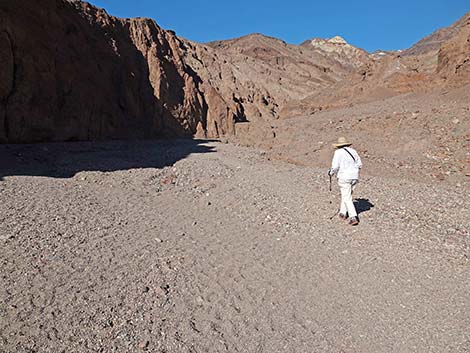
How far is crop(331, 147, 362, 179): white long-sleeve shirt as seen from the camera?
6398 millimetres

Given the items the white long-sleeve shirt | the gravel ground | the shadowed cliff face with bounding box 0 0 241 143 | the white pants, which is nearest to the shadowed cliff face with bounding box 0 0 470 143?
the shadowed cliff face with bounding box 0 0 241 143

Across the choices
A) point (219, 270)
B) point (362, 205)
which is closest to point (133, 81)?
point (362, 205)

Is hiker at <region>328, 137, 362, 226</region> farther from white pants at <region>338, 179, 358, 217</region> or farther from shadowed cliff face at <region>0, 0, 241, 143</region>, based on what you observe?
shadowed cliff face at <region>0, 0, 241, 143</region>

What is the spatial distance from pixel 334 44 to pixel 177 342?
84274 mm

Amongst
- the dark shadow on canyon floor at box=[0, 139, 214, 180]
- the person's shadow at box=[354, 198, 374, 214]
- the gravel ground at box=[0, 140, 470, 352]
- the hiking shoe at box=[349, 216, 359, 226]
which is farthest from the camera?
the dark shadow on canyon floor at box=[0, 139, 214, 180]

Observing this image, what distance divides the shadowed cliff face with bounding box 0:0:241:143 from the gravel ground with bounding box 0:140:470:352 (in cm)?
498

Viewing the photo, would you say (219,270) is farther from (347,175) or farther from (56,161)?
(56,161)

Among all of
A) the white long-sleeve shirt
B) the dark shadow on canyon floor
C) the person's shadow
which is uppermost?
the white long-sleeve shirt

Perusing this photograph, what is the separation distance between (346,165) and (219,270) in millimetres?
3605

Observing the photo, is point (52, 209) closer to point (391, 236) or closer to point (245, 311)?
point (245, 311)

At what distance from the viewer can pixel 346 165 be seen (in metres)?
6.47

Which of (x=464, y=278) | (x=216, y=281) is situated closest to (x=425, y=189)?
(x=464, y=278)

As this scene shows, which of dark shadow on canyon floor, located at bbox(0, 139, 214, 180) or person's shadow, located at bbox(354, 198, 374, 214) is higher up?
dark shadow on canyon floor, located at bbox(0, 139, 214, 180)

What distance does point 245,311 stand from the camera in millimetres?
3537
